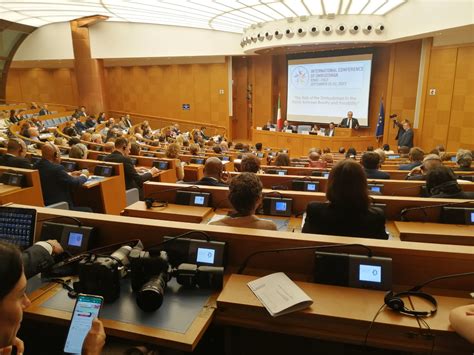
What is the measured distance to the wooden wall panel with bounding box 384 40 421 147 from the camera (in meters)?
10.4

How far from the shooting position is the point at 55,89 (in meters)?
17.9

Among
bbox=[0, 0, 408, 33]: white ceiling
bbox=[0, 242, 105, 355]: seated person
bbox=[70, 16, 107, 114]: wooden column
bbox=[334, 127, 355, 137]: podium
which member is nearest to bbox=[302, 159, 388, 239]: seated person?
bbox=[0, 242, 105, 355]: seated person

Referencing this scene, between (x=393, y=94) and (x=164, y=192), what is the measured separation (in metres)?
9.80

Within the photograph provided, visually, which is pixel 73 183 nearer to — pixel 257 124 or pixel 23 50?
pixel 257 124

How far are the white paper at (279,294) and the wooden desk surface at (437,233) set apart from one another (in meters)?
1.36

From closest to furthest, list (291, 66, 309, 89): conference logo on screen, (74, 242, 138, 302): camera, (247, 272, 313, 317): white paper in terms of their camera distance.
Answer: (247, 272, 313, 317): white paper
(74, 242, 138, 302): camera
(291, 66, 309, 89): conference logo on screen

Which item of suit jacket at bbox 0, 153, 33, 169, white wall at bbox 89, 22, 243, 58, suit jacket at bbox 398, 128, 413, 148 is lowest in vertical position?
suit jacket at bbox 398, 128, 413, 148

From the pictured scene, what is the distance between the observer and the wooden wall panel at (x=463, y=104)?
9111 millimetres

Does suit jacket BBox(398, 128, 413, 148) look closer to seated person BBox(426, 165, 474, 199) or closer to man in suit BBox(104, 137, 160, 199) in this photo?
seated person BBox(426, 165, 474, 199)

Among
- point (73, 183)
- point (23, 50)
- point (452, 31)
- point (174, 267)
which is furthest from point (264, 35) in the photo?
point (23, 50)

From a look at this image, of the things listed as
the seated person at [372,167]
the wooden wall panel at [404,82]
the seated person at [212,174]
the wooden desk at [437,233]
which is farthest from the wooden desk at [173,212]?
the wooden wall panel at [404,82]

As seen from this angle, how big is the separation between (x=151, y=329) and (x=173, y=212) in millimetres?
1655

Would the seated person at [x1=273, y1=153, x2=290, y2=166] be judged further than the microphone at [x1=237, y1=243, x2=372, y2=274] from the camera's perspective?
Yes

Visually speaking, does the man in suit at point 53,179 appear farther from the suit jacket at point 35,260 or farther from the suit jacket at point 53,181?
the suit jacket at point 35,260
